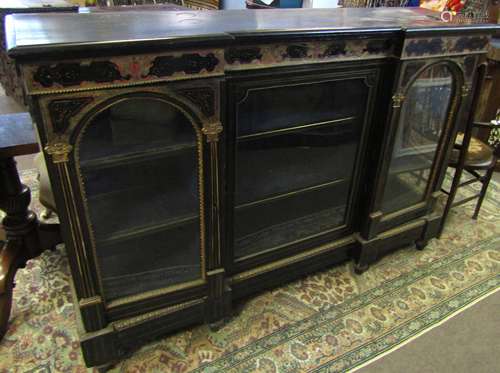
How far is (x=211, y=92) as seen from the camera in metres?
1.07

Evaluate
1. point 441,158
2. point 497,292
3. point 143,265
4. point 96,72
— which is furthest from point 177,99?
Answer: point 497,292

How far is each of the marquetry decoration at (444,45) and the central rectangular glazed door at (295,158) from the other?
15 cm

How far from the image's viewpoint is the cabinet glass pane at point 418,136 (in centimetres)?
152

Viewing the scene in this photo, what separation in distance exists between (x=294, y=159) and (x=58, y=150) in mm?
802

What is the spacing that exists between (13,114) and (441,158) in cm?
175

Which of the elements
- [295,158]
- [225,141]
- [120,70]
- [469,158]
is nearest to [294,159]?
[295,158]

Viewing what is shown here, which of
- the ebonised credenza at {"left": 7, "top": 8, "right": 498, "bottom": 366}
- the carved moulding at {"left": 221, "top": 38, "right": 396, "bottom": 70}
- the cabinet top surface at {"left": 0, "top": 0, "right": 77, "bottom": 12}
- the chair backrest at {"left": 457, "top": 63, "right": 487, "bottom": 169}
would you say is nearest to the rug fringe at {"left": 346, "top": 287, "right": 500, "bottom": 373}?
the ebonised credenza at {"left": 7, "top": 8, "right": 498, "bottom": 366}

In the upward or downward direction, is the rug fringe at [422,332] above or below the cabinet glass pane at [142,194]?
below

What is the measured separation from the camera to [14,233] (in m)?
1.54

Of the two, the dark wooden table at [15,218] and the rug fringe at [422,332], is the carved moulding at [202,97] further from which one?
the rug fringe at [422,332]

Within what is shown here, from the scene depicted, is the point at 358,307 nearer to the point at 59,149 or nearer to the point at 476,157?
the point at 476,157

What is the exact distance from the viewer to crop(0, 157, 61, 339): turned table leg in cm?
143

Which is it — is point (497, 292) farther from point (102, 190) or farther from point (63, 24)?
point (63, 24)

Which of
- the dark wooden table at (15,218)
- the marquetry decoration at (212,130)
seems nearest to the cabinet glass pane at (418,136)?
the marquetry decoration at (212,130)
